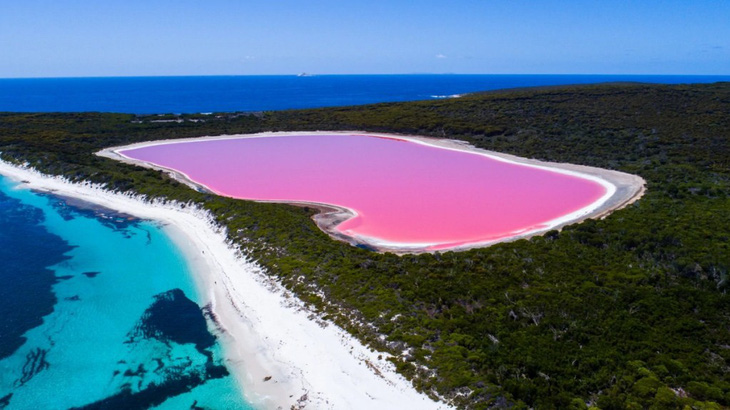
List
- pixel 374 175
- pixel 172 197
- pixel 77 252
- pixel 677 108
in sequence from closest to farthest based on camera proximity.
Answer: pixel 77 252 < pixel 172 197 < pixel 374 175 < pixel 677 108

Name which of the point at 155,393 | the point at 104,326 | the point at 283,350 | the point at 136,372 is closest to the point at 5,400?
the point at 136,372

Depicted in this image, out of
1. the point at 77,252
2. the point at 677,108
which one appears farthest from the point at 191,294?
the point at 677,108

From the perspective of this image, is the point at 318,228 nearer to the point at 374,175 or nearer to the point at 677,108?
the point at 374,175

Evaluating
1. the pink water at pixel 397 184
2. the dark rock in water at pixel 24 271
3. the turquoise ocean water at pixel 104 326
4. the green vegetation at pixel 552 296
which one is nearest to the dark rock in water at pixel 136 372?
the turquoise ocean water at pixel 104 326

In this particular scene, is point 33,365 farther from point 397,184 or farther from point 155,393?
point 397,184

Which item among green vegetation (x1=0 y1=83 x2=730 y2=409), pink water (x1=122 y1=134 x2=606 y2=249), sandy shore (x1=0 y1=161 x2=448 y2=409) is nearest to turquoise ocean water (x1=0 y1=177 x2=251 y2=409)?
sandy shore (x1=0 y1=161 x2=448 y2=409)

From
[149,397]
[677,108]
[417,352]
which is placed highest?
[677,108]
